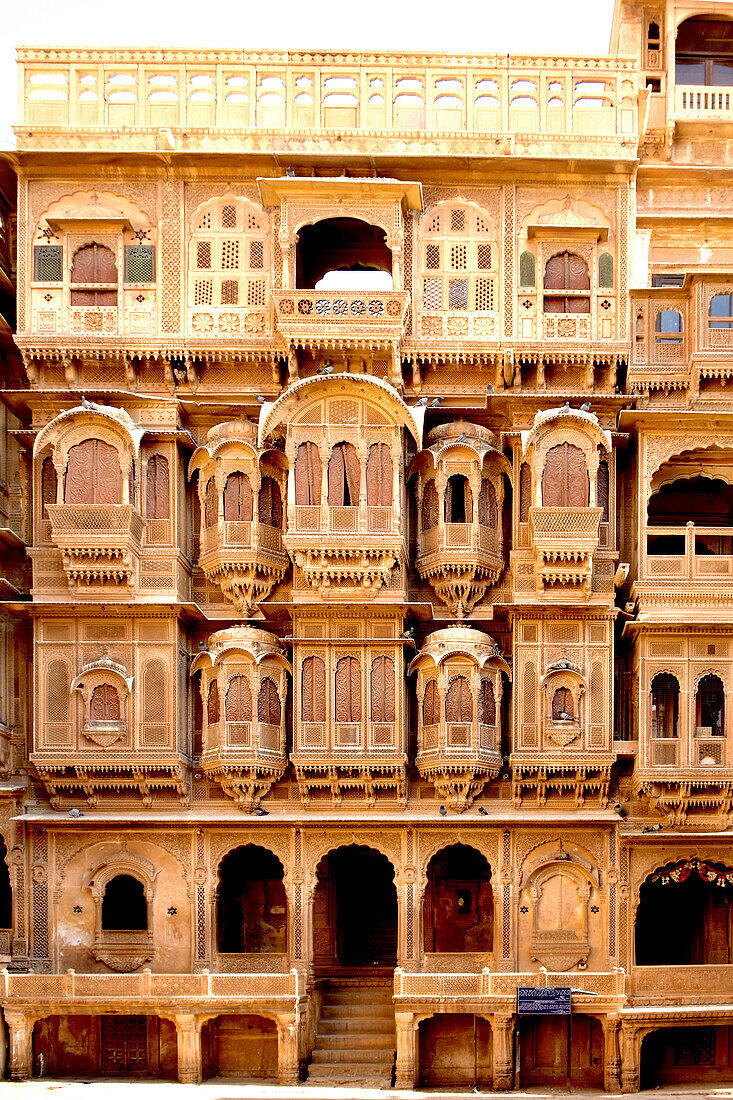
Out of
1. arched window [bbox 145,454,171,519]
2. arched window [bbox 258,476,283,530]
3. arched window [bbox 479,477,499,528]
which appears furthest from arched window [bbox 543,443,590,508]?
arched window [bbox 145,454,171,519]

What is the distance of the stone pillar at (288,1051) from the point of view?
28406mm

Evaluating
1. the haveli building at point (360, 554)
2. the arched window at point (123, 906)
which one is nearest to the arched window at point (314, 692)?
the haveli building at point (360, 554)

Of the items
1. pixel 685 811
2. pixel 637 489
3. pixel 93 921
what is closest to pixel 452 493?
pixel 637 489

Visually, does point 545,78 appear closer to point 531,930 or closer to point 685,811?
point 685,811

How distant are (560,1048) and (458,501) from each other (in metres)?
10.1

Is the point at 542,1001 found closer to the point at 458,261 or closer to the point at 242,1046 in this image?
the point at 242,1046

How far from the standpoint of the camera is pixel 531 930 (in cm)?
3038

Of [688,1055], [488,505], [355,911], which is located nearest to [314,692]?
[488,505]

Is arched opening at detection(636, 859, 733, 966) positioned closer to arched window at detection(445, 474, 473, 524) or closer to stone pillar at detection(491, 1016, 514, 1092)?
stone pillar at detection(491, 1016, 514, 1092)

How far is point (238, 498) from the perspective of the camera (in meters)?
31.0

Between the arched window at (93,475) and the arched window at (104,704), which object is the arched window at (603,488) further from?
the arched window at (104,704)

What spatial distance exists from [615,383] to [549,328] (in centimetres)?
162

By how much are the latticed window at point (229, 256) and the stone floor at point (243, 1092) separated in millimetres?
13939

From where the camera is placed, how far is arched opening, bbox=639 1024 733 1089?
30.3m
